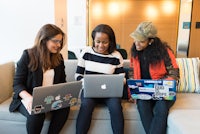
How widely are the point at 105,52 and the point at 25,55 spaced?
27.3 inches

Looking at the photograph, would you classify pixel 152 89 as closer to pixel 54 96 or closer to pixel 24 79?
pixel 54 96

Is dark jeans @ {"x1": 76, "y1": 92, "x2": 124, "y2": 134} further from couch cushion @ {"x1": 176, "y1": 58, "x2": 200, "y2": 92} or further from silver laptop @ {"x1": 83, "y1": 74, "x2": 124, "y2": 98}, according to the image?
couch cushion @ {"x1": 176, "y1": 58, "x2": 200, "y2": 92}

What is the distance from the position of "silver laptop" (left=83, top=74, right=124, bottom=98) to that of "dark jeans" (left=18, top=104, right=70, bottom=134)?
0.80 feet

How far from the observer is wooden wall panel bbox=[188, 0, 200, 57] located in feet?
14.8

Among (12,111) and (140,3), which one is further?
(140,3)

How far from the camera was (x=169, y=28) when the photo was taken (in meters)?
5.54

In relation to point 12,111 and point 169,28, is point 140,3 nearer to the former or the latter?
point 169,28

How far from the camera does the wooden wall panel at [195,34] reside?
4.52m

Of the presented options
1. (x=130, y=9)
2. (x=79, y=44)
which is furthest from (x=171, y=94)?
(x=130, y=9)

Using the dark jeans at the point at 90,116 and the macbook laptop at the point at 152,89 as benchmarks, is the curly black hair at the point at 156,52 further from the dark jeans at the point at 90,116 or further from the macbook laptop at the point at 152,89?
the dark jeans at the point at 90,116

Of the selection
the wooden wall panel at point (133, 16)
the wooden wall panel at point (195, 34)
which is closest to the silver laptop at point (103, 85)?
the wooden wall panel at point (195, 34)

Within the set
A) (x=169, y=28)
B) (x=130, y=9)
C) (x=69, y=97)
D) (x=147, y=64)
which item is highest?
(x=130, y=9)

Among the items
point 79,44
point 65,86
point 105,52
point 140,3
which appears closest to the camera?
point 65,86

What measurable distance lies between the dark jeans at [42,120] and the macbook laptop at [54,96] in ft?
0.25
